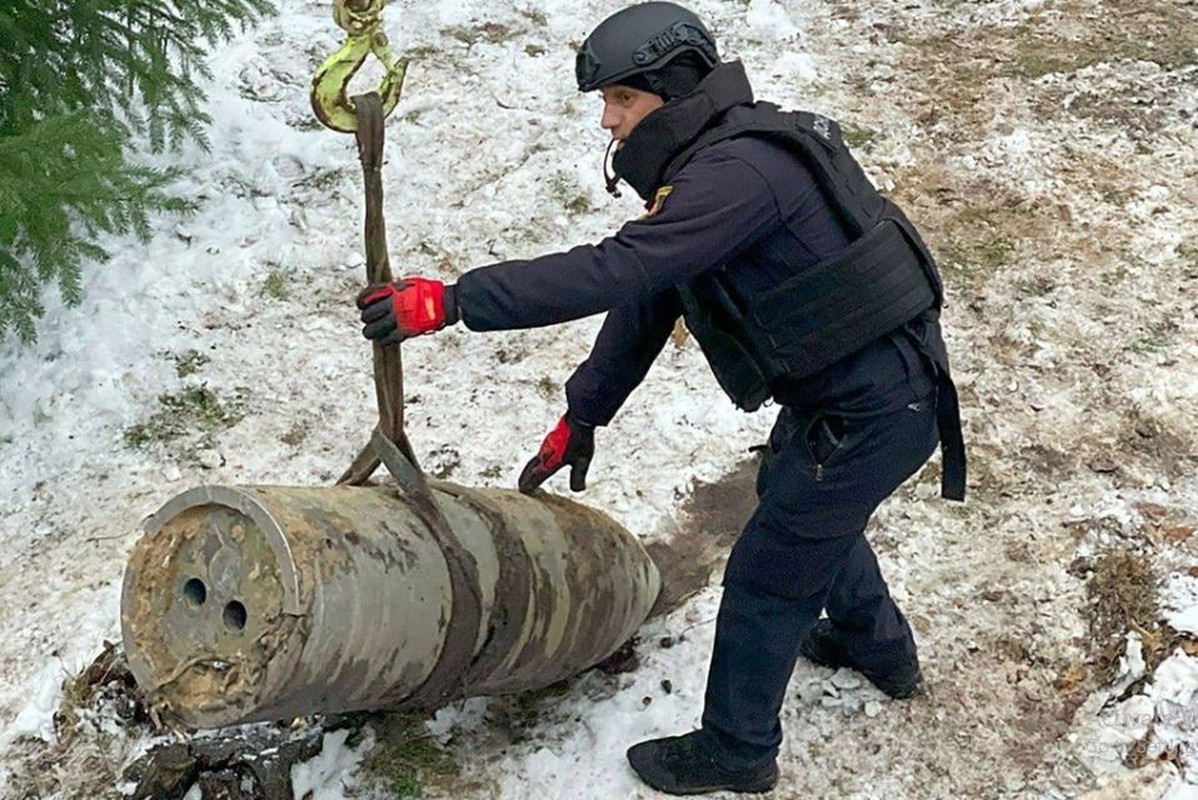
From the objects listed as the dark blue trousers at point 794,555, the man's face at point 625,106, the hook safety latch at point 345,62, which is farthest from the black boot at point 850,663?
the hook safety latch at point 345,62

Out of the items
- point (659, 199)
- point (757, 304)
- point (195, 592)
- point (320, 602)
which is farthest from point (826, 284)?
point (195, 592)

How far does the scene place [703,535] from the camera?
4332mm

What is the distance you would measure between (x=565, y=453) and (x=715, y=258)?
1122mm

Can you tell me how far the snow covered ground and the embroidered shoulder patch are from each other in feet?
5.52

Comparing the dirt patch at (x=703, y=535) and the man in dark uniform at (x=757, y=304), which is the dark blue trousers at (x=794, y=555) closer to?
the man in dark uniform at (x=757, y=304)

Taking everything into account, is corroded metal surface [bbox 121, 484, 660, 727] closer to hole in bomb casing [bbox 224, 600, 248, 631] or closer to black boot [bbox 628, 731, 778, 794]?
hole in bomb casing [bbox 224, 600, 248, 631]

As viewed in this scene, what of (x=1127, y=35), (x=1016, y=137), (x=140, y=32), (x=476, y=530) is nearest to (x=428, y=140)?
(x=140, y=32)

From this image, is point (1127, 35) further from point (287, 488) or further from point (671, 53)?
point (287, 488)

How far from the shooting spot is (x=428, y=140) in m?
6.20

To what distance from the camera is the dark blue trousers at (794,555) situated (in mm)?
2896

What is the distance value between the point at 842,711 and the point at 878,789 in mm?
274

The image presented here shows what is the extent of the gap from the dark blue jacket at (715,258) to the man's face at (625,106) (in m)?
Result: 0.20

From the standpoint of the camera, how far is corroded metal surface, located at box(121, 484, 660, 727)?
258 centimetres

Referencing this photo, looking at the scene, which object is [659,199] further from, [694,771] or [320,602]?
[694,771]
